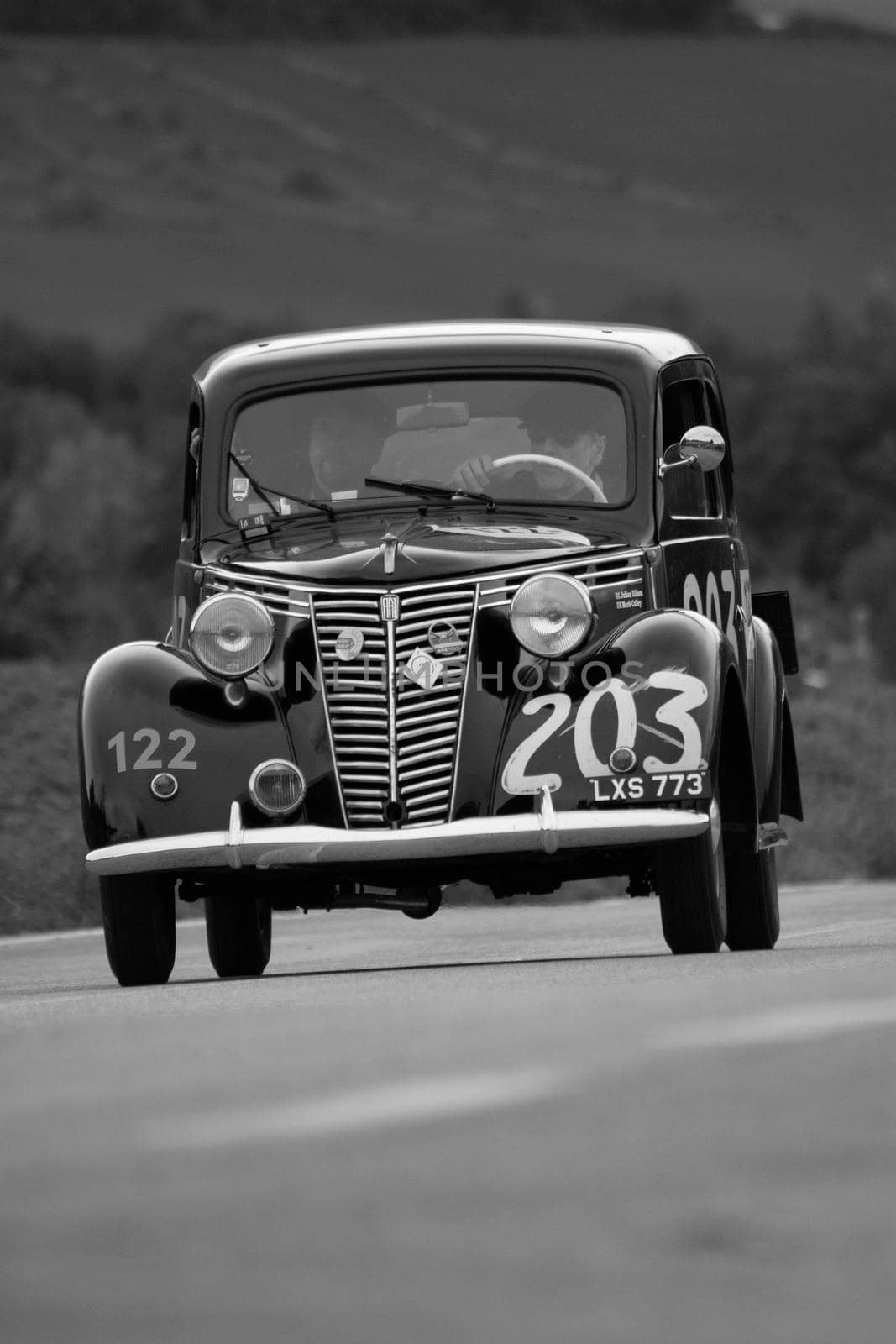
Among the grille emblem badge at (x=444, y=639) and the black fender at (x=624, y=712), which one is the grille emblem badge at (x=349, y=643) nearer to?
the grille emblem badge at (x=444, y=639)

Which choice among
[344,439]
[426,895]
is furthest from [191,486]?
[426,895]

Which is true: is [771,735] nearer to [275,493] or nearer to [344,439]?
[344,439]

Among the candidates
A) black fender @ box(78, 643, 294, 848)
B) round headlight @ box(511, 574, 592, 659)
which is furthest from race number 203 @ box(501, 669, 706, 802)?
black fender @ box(78, 643, 294, 848)

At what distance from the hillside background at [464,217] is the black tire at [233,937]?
88.4 metres

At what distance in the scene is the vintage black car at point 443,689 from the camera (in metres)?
9.41

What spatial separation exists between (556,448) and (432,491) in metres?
0.57

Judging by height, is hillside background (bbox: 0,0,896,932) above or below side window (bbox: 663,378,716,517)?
above

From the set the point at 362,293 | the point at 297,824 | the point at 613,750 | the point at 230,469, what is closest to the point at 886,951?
the point at 613,750

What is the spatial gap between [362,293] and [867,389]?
37093 millimetres

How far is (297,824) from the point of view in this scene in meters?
9.51

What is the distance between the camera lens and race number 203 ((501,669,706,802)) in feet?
30.8

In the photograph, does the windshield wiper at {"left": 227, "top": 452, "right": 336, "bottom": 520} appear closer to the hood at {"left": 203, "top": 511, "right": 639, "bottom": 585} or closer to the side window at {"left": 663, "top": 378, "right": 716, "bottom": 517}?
the hood at {"left": 203, "top": 511, "right": 639, "bottom": 585}

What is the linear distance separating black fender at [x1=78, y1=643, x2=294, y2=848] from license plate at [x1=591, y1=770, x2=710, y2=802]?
42.7 inches

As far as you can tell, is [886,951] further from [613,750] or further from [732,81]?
[732,81]
